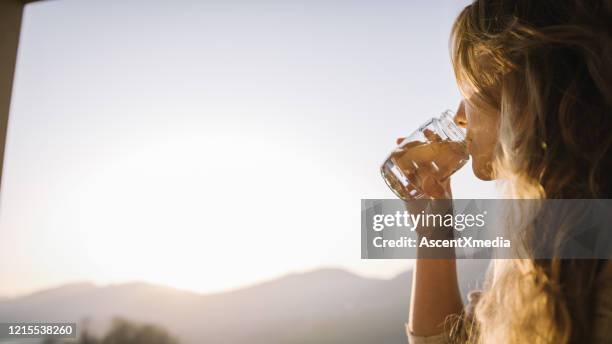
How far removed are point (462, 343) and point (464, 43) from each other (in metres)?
0.47

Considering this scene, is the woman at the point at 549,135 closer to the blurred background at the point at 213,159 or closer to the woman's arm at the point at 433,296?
the woman's arm at the point at 433,296

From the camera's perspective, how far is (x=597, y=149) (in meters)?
0.50

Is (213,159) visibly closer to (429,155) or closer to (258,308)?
(258,308)

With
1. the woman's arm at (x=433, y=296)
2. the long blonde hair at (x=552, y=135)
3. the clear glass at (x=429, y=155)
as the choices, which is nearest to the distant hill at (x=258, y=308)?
the woman's arm at (x=433, y=296)

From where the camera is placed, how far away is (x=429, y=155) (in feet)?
2.34

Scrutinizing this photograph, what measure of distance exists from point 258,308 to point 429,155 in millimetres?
645

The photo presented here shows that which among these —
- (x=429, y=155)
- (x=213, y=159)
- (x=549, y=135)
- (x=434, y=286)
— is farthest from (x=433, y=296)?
(x=213, y=159)

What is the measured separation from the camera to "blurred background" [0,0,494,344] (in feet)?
3.57

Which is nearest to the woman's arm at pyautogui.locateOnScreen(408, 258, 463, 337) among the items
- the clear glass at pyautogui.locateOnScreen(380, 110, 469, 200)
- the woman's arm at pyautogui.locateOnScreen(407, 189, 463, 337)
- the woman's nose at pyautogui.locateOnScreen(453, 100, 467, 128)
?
the woman's arm at pyautogui.locateOnScreen(407, 189, 463, 337)

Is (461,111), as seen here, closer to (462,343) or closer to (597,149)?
(597,149)

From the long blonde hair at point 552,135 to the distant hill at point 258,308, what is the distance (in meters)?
0.49

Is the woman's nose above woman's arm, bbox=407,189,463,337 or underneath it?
above

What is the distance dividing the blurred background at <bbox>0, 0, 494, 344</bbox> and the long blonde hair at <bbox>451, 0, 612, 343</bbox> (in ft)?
1.62

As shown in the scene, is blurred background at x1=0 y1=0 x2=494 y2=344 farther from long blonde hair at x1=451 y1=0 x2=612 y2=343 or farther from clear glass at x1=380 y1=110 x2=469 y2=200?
long blonde hair at x1=451 y1=0 x2=612 y2=343
